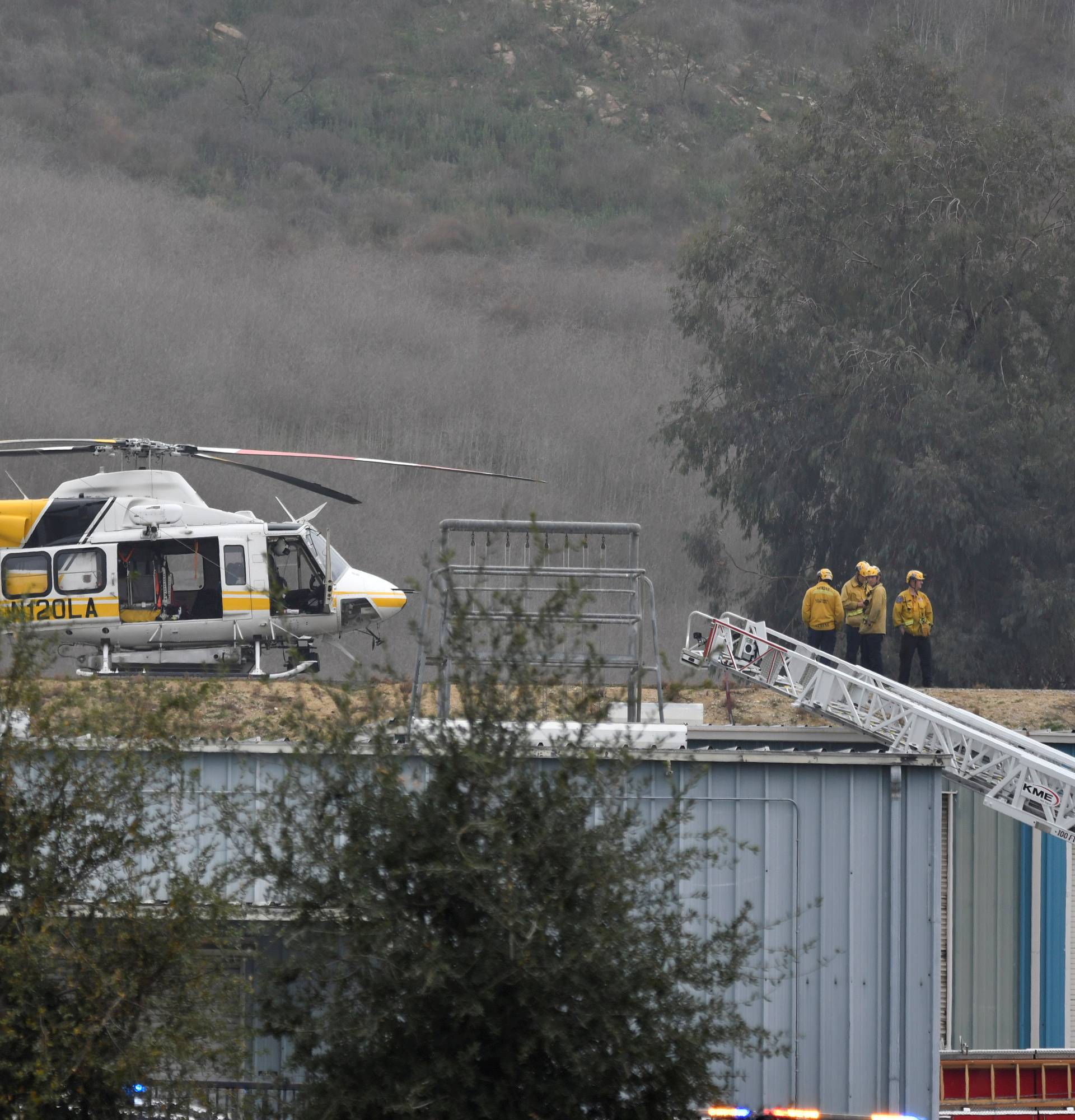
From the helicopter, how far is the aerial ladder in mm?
4992

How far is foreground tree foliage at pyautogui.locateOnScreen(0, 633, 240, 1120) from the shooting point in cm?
838

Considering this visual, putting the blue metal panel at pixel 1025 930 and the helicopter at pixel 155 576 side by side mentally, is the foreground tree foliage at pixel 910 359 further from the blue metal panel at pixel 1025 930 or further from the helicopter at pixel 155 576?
the blue metal panel at pixel 1025 930

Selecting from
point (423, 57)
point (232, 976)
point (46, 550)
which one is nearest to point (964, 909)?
point (232, 976)

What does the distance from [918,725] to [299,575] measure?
9.37 m

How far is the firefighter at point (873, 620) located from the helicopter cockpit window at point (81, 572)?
1039cm

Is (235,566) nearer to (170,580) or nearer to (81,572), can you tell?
(170,580)

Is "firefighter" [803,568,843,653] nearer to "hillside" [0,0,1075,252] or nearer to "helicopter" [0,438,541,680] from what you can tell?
"helicopter" [0,438,541,680]

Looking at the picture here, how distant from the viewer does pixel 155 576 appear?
66.9 ft

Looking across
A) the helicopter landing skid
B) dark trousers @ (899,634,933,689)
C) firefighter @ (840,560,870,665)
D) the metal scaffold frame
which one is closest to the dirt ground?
the helicopter landing skid

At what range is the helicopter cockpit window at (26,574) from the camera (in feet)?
65.9

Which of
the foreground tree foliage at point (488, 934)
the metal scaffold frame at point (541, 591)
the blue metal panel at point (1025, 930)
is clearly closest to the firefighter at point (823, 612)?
the blue metal panel at point (1025, 930)

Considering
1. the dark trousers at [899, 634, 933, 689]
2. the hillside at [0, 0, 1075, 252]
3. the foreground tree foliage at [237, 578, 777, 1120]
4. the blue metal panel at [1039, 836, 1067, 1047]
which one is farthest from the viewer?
the hillside at [0, 0, 1075, 252]

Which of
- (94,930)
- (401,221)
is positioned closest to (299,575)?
(94,930)

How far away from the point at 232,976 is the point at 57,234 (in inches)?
2650
